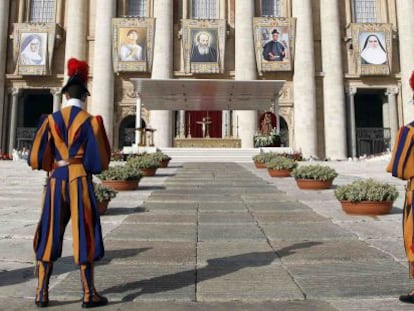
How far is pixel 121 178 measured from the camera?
9422 mm

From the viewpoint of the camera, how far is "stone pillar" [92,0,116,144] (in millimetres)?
30047

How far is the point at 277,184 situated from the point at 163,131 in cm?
1936

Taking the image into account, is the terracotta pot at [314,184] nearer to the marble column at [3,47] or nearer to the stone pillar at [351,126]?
the stone pillar at [351,126]

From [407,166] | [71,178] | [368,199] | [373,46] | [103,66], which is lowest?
[368,199]

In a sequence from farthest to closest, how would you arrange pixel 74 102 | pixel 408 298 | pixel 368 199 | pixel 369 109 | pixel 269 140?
pixel 369 109, pixel 269 140, pixel 368 199, pixel 74 102, pixel 408 298

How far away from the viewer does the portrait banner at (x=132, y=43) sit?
29.8 m

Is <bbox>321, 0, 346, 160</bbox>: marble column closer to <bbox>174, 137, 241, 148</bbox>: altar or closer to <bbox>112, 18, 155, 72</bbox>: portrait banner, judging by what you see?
<bbox>174, 137, 241, 148</bbox>: altar

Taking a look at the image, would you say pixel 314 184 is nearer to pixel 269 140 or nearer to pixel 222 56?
pixel 269 140

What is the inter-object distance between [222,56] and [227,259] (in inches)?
1099

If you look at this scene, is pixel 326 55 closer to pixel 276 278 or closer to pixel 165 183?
pixel 165 183

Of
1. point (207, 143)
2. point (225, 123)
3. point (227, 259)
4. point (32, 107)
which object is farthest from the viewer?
point (32, 107)

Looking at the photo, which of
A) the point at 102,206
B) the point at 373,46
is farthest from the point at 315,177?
the point at 373,46

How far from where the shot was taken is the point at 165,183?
11094 millimetres

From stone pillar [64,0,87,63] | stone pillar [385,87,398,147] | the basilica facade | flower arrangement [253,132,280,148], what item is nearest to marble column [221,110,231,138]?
the basilica facade
